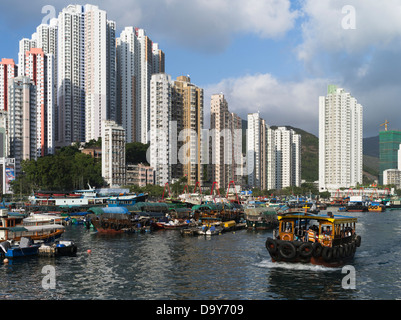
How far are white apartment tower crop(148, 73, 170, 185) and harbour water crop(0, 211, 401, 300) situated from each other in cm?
10385

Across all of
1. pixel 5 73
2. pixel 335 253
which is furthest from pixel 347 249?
pixel 5 73

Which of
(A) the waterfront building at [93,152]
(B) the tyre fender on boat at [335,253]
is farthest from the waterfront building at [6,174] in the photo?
(B) the tyre fender on boat at [335,253]

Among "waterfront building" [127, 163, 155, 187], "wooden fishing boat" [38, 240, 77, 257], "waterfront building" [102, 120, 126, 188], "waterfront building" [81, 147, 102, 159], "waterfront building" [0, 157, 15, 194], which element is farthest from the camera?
"waterfront building" [81, 147, 102, 159]

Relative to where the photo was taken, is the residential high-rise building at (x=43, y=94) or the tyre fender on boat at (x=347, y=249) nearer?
the tyre fender on boat at (x=347, y=249)

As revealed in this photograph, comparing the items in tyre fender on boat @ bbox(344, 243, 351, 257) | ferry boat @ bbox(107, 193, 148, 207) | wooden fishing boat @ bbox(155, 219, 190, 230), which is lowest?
wooden fishing boat @ bbox(155, 219, 190, 230)

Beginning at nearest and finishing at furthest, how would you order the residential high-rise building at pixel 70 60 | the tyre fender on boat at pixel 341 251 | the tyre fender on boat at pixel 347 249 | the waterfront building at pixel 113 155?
the tyre fender on boat at pixel 341 251 < the tyre fender on boat at pixel 347 249 < the waterfront building at pixel 113 155 < the residential high-rise building at pixel 70 60

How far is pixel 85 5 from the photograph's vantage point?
198 meters

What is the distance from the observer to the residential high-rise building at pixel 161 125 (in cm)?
15875

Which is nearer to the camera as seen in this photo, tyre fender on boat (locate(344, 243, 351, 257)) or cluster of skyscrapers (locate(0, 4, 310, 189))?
tyre fender on boat (locate(344, 243, 351, 257))

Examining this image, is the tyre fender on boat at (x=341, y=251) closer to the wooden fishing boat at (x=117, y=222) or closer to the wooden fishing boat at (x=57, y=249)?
the wooden fishing boat at (x=57, y=249)

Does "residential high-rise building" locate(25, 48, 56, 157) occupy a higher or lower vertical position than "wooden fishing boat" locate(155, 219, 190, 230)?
higher

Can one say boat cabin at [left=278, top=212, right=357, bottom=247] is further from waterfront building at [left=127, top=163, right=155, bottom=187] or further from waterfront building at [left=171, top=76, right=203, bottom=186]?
waterfront building at [left=171, top=76, right=203, bottom=186]

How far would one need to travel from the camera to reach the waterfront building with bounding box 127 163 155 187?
532ft

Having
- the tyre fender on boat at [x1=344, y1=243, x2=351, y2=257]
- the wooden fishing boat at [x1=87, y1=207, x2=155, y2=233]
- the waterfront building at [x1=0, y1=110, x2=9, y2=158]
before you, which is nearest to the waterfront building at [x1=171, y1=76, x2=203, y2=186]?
the waterfront building at [x1=0, y1=110, x2=9, y2=158]
